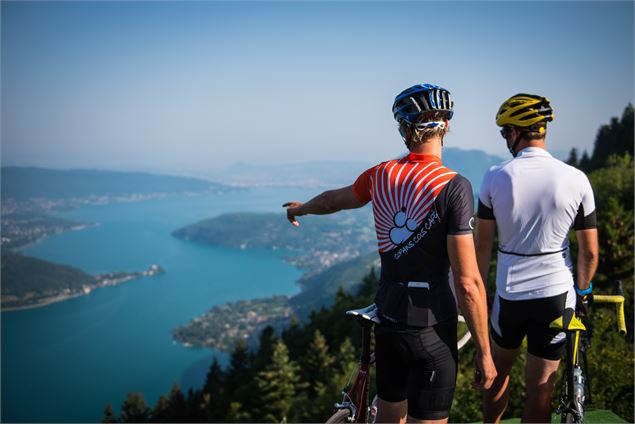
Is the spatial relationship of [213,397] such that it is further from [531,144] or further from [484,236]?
[531,144]

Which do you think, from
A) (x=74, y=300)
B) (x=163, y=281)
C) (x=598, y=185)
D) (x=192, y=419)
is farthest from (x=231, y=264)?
(x=598, y=185)

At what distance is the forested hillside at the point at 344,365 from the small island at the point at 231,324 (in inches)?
2347

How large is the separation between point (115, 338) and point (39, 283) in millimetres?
64169

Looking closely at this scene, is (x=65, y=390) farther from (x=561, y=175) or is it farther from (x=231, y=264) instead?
(x=561, y=175)

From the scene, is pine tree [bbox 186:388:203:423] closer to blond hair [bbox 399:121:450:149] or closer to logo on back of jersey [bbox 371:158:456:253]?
logo on back of jersey [bbox 371:158:456:253]

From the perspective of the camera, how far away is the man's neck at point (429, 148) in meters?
2.33

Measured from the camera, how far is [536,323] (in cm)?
278

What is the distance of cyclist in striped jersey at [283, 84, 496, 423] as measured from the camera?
2.18 m

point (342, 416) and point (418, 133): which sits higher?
point (418, 133)

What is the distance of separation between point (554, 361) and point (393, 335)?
133 cm

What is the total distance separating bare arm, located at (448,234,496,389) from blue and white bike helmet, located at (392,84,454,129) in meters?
0.70

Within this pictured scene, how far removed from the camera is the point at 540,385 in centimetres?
288

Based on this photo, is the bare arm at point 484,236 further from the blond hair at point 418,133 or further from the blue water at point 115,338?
the blue water at point 115,338

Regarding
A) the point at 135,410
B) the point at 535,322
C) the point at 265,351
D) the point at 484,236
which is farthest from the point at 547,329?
the point at 135,410
